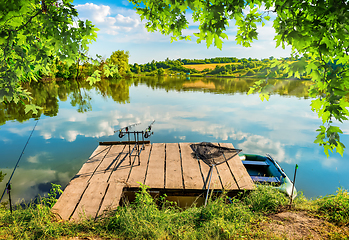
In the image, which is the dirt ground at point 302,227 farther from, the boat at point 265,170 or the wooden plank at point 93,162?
Answer: the wooden plank at point 93,162

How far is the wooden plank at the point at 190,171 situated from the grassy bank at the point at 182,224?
1.09 metres

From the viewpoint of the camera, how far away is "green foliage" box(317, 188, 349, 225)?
3.34m

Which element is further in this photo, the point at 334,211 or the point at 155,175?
the point at 155,175

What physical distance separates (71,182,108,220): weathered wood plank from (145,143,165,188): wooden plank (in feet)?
3.99

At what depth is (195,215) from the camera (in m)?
3.86

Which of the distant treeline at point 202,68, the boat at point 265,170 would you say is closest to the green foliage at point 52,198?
the boat at point 265,170

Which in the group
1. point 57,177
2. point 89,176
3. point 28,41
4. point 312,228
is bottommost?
point 57,177

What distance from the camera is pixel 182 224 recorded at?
361 centimetres

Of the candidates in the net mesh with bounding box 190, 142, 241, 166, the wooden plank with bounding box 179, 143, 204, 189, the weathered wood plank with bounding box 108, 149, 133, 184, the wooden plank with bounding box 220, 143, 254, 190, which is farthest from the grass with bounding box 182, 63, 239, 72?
the weathered wood plank with bounding box 108, 149, 133, 184

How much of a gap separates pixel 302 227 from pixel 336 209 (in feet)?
3.61

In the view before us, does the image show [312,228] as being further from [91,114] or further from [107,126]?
[91,114]

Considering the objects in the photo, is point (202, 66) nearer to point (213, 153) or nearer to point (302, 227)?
point (213, 153)

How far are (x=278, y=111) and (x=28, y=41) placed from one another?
2207cm

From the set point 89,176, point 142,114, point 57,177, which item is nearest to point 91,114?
point 142,114
